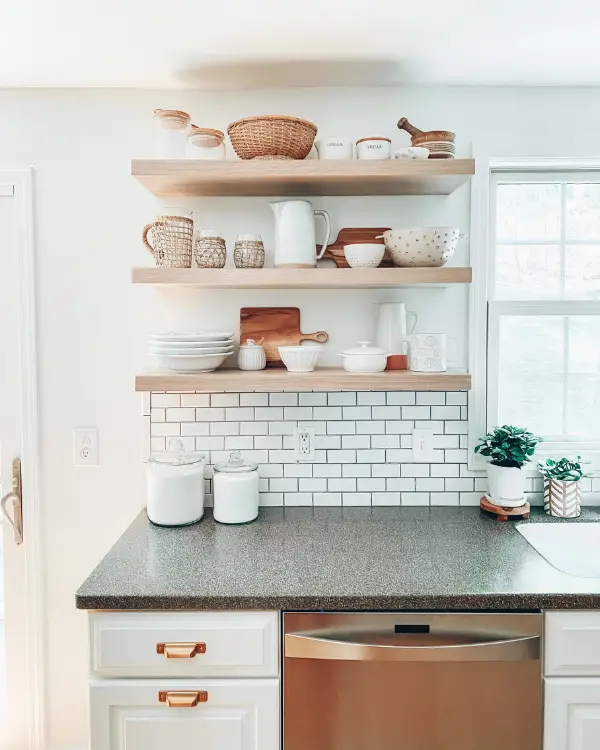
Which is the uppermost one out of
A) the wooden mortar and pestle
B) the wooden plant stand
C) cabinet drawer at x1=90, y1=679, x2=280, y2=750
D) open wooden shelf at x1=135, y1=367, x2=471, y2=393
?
the wooden mortar and pestle

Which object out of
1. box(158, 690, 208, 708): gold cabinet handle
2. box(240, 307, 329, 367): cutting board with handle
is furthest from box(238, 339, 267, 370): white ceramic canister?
box(158, 690, 208, 708): gold cabinet handle

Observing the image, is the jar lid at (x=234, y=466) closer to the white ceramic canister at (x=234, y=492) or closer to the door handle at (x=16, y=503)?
the white ceramic canister at (x=234, y=492)

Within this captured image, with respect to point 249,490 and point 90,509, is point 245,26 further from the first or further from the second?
point 90,509

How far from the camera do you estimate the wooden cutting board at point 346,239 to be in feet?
6.85

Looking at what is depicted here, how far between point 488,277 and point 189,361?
1.11 m

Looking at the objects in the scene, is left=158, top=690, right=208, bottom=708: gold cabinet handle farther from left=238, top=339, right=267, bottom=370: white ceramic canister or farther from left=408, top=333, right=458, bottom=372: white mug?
left=408, top=333, right=458, bottom=372: white mug

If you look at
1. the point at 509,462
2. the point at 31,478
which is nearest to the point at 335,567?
the point at 509,462

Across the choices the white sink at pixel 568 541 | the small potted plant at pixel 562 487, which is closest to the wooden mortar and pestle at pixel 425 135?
the small potted plant at pixel 562 487

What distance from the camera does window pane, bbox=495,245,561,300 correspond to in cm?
222

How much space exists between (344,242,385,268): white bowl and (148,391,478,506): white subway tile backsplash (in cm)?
50

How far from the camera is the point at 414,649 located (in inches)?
58.6

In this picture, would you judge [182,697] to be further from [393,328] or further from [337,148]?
[337,148]

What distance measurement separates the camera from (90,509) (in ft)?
7.21

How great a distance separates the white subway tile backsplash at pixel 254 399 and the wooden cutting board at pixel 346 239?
529 millimetres
